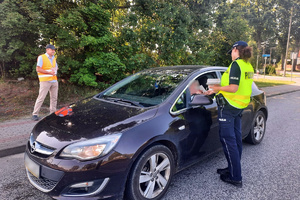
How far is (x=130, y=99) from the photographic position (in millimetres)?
3000

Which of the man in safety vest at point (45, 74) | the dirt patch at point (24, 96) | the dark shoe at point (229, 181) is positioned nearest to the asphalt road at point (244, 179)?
the dark shoe at point (229, 181)

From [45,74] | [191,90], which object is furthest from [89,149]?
[45,74]

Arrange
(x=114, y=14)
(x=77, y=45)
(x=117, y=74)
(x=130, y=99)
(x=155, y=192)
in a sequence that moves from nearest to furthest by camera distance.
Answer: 1. (x=155, y=192)
2. (x=130, y=99)
3. (x=77, y=45)
4. (x=117, y=74)
5. (x=114, y=14)

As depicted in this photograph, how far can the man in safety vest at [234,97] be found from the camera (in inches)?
105

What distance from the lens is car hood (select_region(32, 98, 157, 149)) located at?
2.15 metres

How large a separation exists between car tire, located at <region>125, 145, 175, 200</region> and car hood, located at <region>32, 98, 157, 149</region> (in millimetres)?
379

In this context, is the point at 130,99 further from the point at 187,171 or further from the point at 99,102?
the point at 187,171

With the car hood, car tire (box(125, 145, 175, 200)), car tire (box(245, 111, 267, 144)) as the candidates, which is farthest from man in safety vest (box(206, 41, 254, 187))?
car tire (box(245, 111, 267, 144))

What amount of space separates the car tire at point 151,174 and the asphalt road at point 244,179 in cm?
A: 23

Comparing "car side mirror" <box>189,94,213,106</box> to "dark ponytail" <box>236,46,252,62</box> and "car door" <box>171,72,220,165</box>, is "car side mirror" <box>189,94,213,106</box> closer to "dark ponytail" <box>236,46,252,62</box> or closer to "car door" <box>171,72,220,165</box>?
"car door" <box>171,72,220,165</box>

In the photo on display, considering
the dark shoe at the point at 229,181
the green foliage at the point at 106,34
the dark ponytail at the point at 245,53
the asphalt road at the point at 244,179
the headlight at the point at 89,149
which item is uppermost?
the green foliage at the point at 106,34

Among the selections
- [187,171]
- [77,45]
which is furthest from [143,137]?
[77,45]

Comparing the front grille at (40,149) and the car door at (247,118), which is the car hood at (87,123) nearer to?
the front grille at (40,149)

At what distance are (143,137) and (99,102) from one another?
1137 mm
